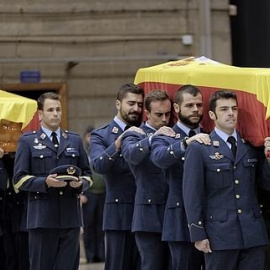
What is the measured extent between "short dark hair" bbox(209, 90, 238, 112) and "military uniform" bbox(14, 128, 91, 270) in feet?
6.02

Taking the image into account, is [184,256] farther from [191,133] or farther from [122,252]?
[122,252]

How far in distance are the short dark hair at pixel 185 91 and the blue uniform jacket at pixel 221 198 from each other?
1.40 ft

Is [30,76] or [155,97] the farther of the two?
[30,76]

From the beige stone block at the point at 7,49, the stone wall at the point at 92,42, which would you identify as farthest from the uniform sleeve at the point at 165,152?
the beige stone block at the point at 7,49

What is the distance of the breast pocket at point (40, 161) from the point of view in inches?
350

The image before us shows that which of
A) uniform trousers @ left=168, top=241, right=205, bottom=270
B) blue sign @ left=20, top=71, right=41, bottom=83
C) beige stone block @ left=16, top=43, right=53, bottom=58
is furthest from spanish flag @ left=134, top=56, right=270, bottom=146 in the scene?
beige stone block @ left=16, top=43, right=53, bottom=58

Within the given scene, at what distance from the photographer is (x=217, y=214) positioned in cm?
732

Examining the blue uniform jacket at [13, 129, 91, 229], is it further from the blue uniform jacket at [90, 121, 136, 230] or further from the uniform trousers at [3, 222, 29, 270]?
the uniform trousers at [3, 222, 29, 270]

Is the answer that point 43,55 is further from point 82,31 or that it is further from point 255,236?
point 255,236

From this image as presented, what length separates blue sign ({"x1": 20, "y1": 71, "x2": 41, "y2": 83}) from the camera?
15000 mm

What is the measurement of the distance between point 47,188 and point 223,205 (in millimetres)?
1959

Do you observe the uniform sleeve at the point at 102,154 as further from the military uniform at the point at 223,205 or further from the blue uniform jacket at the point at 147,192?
the military uniform at the point at 223,205

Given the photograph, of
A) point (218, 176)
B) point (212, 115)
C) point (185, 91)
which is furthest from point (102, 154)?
point (218, 176)

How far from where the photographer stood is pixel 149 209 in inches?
320
